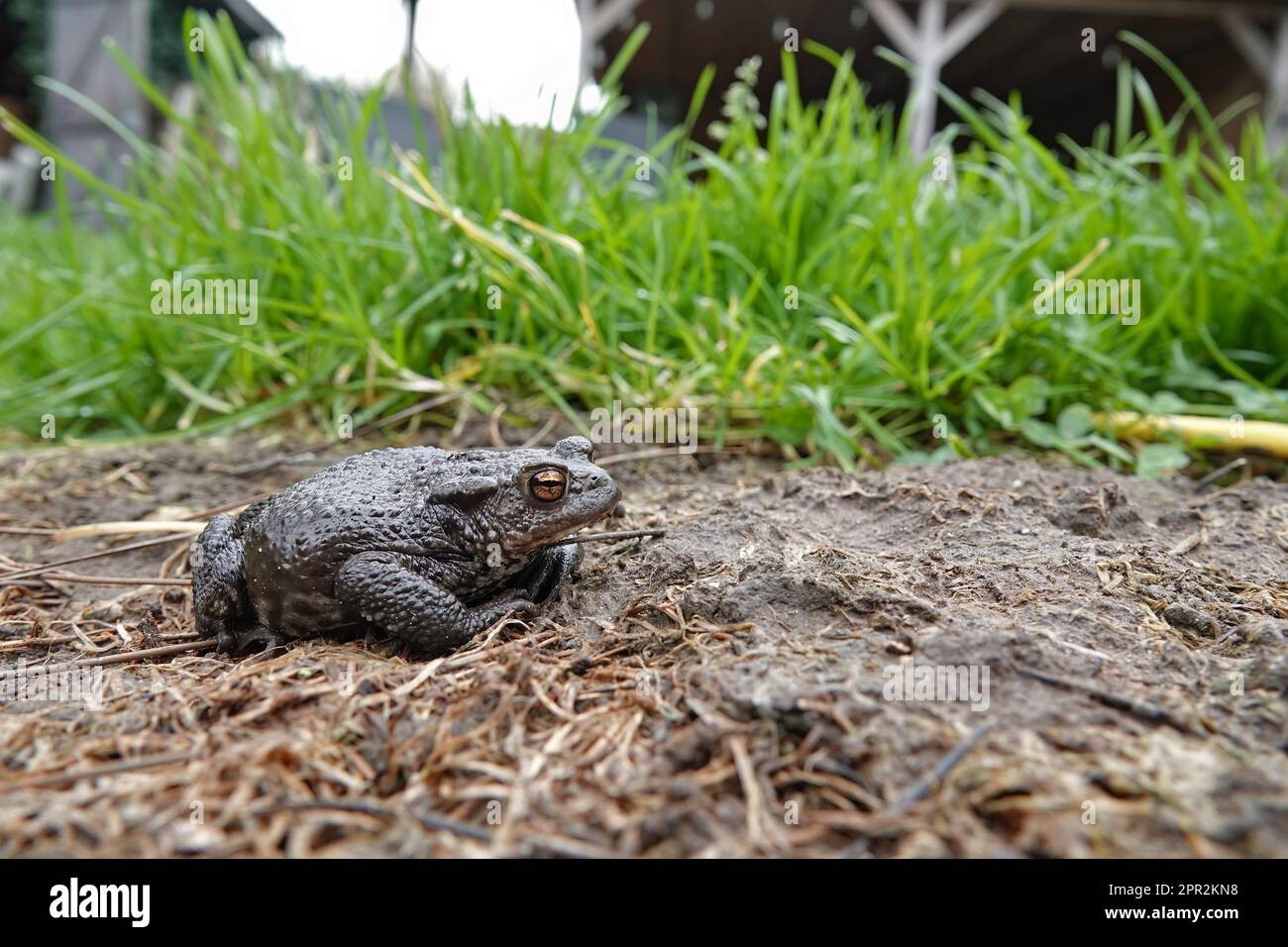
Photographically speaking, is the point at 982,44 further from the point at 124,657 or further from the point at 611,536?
the point at 124,657

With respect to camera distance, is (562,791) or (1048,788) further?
(562,791)

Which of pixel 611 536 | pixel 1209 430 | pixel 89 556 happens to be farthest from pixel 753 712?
pixel 1209 430

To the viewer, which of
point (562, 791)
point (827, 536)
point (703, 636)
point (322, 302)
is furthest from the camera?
point (322, 302)

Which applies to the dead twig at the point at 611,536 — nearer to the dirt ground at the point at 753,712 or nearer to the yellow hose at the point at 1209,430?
the dirt ground at the point at 753,712

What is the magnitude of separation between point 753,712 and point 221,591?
143 cm

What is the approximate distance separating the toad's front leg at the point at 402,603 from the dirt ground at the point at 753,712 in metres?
0.07

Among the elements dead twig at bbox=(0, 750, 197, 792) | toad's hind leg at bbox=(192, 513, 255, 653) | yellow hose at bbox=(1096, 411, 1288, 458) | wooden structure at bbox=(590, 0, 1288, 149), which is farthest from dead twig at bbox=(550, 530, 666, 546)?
wooden structure at bbox=(590, 0, 1288, 149)

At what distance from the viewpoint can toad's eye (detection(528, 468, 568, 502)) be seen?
2.06m

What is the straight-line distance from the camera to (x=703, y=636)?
1772mm

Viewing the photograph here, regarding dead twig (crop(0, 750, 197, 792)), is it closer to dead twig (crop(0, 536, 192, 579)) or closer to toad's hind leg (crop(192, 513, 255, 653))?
toad's hind leg (crop(192, 513, 255, 653))

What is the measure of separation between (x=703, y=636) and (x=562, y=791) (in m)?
0.54

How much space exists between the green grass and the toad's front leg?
4.83ft

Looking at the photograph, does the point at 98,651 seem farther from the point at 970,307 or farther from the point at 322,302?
A: the point at 970,307
